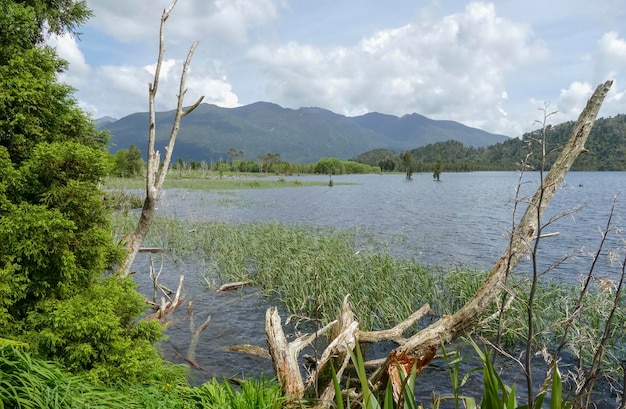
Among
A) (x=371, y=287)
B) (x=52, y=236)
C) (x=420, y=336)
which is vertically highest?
(x=52, y=236)

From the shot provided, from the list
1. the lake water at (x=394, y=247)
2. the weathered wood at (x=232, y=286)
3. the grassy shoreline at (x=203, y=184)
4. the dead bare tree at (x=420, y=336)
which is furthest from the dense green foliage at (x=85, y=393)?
the grassy shoreline at (x=203, y=184)

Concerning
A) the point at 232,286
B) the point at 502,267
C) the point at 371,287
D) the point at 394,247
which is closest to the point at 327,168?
the point at 394,247

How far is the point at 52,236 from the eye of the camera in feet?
15.0

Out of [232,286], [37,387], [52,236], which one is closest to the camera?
[37,387]

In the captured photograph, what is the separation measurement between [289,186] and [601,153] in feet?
397

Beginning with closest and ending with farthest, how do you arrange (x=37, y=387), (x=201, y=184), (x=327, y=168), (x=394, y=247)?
1. (x=37, y=387)
2. (x=394, y=247)
3. (x=201, y=184)
4. (x=327, y=168)

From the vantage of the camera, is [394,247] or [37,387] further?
[394,247]

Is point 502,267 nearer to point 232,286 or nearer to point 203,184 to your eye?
point 232,286

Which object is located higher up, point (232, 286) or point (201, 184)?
point (201, 184)

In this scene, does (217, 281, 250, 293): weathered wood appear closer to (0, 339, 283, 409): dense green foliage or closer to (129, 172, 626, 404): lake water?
(129, 172, 626, 404): lake water

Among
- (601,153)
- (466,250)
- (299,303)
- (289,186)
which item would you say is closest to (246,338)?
(299,303)

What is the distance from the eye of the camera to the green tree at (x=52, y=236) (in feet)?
14.3

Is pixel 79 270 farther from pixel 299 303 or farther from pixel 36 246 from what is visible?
pixel 299 303

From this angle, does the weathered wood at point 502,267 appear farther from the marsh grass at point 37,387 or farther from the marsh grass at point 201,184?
the marsh grass at point 201,184
